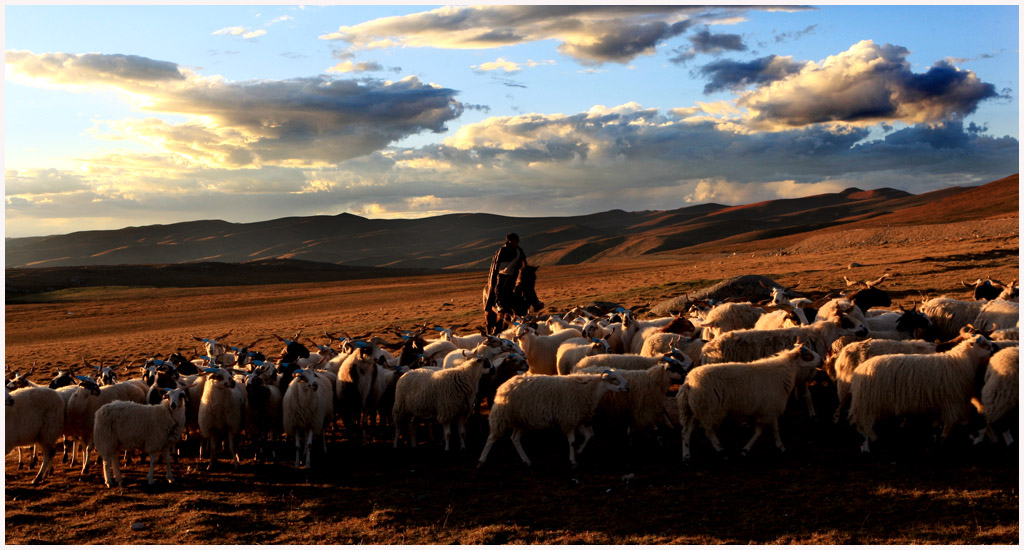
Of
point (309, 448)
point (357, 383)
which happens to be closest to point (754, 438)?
point (357, 383)

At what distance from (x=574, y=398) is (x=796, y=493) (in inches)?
117

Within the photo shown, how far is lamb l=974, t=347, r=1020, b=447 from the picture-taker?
7.95m

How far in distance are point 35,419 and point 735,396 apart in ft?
32.2

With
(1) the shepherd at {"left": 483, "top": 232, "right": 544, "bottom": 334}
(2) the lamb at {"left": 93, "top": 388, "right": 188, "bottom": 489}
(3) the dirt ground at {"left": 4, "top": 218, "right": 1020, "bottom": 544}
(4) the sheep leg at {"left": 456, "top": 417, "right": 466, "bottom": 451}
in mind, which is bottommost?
(3) the dirt ground at {"left": 4, "top": 218, "right": 1020, "bottom": 544}

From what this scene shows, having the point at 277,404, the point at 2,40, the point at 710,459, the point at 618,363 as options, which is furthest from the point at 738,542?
the point at 2,40

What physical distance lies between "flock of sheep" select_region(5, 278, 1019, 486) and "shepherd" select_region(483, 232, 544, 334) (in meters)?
4.21

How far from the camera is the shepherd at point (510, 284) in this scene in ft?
56.0

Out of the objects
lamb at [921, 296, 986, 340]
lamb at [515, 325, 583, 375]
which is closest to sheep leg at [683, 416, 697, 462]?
lamb at [515, 325, 583, 375]

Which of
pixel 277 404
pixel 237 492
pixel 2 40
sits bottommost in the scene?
pixel 237 492

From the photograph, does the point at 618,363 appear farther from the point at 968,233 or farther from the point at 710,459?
the point at 968,233

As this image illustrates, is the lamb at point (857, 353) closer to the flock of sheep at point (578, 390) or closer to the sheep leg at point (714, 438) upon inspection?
the flock of sheep at point (578, 390)

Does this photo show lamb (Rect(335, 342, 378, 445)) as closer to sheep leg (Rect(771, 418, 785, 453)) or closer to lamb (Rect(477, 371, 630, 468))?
lamb (Rect(477, 371, 630, 468))

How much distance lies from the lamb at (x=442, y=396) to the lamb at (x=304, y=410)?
1.16 m

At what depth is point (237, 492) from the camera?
9188mm
